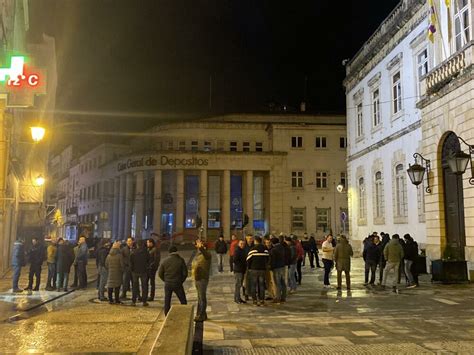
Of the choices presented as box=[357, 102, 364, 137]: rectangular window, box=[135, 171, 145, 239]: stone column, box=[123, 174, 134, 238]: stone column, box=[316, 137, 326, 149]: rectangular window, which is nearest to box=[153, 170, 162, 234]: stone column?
box=[135, 171, 145, 239]: stone column

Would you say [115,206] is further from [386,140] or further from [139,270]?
[139,270]

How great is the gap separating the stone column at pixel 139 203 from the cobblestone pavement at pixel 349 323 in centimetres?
4263

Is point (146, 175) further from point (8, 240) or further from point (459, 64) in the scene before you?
point (459, 64)

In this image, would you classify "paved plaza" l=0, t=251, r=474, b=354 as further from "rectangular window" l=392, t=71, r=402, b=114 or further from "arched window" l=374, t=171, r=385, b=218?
"arched window" l=374, t=171, r=385, b=218

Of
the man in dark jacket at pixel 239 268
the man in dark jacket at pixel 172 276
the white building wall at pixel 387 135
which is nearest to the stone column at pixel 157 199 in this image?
the white building wall at pixel 387 135

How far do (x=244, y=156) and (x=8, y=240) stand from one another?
108ft

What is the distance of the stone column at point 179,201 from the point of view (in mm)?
53312

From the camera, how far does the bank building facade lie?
52.6 meters

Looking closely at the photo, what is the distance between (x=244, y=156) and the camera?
53.7 meters

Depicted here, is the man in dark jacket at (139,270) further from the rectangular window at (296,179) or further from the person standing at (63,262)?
the rectangular window at (296,179)

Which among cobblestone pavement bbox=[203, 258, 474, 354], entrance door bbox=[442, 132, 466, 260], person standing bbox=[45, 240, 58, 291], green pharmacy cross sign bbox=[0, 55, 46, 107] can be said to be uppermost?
green pharmacy cross sign bbox=[0, 55, 46, 107]

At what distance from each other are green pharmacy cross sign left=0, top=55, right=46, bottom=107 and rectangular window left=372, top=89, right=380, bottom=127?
20.2 metres

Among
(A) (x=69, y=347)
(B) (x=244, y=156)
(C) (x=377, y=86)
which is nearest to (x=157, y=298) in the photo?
(A) (x=69, y=347)

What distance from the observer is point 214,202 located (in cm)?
5759
